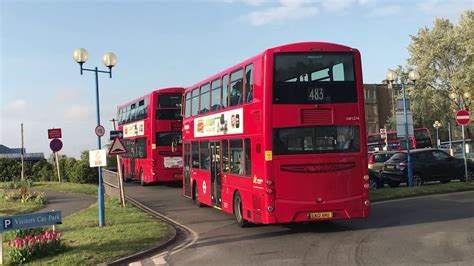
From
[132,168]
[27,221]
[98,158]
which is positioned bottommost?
[27,221]

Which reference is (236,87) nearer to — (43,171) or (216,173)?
(216,173)

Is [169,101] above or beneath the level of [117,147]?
above

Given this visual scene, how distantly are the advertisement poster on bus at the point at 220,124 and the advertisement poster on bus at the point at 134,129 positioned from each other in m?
Result: 10.7

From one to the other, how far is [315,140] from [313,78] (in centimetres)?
139

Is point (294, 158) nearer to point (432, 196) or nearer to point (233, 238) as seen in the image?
point (233, 238)

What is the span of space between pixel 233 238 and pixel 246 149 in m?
2.17

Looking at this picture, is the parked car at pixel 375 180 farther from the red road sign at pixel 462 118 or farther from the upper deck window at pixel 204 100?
the upper deck window at pixel 204 100

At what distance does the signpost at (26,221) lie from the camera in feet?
31.0

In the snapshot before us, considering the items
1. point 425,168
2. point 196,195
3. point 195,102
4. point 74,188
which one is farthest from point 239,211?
point 74,188

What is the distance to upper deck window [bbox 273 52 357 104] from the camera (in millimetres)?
11328

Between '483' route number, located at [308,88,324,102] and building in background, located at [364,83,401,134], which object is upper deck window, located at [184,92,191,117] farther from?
building in background, located at [364,83,401,134]

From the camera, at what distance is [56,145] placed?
29.8 metres

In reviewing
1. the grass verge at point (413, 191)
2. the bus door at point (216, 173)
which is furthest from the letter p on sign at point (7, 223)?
the grass verge at point (413, 191)

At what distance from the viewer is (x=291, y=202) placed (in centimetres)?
1125
